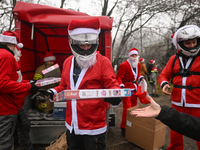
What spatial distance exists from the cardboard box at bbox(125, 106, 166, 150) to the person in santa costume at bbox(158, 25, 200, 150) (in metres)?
0.45

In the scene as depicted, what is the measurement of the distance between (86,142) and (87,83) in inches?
25.7

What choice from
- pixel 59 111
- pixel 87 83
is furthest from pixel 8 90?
pixel 59 111

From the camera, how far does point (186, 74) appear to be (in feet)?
6.98

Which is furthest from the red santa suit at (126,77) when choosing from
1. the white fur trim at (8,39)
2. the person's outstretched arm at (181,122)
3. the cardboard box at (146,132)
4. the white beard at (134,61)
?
the person's outstretched arm at (181,122)

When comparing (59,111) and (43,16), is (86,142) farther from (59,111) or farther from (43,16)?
(43,16)

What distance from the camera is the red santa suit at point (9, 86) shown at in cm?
183

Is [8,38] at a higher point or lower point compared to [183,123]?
higher

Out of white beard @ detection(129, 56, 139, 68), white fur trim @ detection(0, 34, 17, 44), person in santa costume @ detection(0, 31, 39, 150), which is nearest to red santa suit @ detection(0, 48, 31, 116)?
person in santa costume @ detection(0, 31, 39, 150)

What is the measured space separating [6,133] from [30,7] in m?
2.28

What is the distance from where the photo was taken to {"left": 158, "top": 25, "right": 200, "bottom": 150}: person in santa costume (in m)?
2.06

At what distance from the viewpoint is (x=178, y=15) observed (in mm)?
9547

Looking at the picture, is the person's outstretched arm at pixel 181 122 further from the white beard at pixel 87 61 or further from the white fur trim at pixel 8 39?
the white fur trim at pixel 8 39

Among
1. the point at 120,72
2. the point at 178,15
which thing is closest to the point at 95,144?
the point at 120,72

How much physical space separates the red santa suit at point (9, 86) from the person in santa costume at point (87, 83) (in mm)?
775
